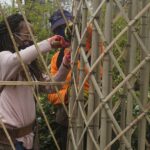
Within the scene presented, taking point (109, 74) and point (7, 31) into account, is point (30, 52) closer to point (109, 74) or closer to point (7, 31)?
point (7, 31)

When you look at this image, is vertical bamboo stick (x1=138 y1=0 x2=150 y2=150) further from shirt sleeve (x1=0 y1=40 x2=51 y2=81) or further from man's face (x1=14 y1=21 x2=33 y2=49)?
man's face (x1=14 y1=21 x2=33 y2=49)

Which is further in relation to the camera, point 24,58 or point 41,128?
point 41,128

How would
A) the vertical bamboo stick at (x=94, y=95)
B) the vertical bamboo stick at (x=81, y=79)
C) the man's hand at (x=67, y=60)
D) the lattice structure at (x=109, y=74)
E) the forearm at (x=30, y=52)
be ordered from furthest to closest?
the man's hand at (x=67, y=60) < the forearm at (x=30, y=52) < the vertical bamboo stick at (x=81, y=79) < the vertical bamboo stick at (x=94, y=95) < the lattice structure at (x=109, y=74)

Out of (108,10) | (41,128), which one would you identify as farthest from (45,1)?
(108,10)

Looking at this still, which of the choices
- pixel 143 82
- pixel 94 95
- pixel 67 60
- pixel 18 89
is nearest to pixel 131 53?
pixel 143 82

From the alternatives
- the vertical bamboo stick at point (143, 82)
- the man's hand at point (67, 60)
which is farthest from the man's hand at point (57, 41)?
the vertical bamboo stick at point (143, 82)

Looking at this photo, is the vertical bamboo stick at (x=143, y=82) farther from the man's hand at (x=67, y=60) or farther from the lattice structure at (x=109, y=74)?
the man's hand at (x=67, y=60)

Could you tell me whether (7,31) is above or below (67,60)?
above

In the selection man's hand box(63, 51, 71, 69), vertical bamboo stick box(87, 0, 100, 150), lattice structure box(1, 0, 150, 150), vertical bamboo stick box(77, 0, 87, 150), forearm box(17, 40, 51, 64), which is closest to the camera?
lattice structure box(1, 0, 150, 150)

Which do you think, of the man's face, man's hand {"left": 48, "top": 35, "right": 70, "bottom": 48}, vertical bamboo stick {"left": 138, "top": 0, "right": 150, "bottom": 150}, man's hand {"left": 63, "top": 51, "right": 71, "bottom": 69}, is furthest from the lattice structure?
the man's face

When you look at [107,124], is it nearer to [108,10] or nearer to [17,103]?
[108,10]

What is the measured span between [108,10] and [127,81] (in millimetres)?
298

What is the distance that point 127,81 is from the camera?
1.97 metres

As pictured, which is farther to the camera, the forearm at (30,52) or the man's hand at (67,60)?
the man's hand at (67,60)
